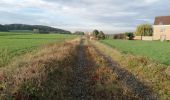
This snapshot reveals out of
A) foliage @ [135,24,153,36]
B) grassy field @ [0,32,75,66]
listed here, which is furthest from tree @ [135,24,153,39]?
grassy field @ [0,32,75,66]

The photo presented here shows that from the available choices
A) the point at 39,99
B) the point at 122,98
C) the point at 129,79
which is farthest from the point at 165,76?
the point at 39,99

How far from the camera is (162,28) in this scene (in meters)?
91.2

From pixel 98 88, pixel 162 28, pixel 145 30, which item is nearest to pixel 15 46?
pixel 98 88

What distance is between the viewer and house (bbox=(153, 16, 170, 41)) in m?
90.1

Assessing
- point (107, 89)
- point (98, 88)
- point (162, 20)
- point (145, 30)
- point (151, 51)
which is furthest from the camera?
point (145, 30)

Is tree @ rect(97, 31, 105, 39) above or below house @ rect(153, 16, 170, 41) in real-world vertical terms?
below

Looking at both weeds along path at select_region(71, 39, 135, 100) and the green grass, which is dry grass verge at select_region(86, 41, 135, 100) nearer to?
weeds along path at select_region(71, 39, 135, 100)

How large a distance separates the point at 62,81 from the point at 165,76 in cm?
537

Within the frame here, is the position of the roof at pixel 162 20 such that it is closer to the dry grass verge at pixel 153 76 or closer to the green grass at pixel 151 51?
the green grass at pixel 151 51

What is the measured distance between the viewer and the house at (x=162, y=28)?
3546 inches

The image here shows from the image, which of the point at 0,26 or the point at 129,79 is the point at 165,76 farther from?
the point at 0,26

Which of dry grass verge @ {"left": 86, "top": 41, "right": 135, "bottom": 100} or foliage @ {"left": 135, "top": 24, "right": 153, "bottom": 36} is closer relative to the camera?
dry grass verge @ {"left": 86, "top": 41, "right": 135, "bottom": 100}

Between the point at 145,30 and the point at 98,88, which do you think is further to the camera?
the point at 145,30

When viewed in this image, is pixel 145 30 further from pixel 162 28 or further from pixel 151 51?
pixel 151 51
